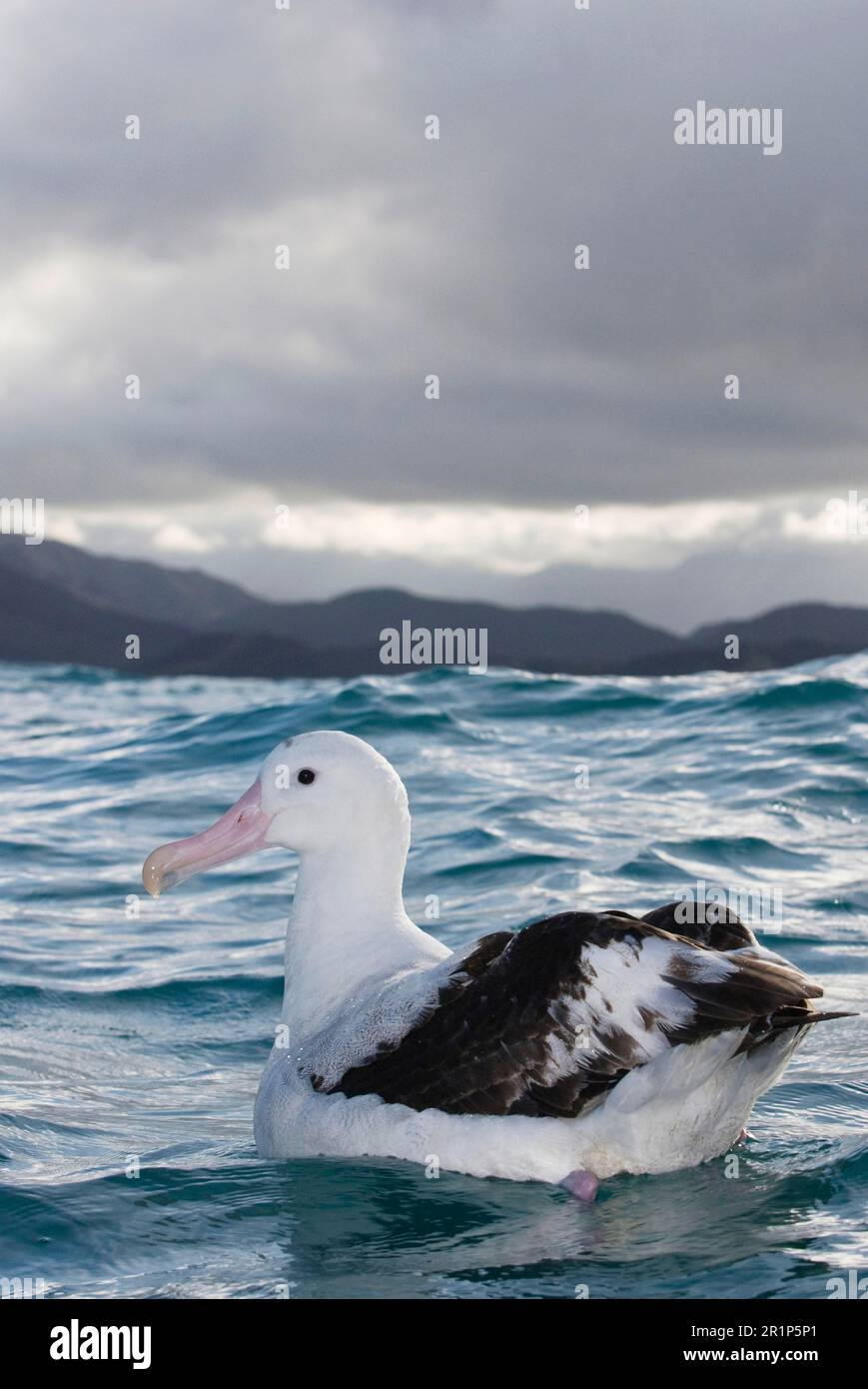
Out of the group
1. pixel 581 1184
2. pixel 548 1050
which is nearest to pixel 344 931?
pixel 548 1050

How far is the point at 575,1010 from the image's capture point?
6.52 metres

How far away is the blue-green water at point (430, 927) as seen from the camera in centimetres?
627

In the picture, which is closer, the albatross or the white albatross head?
the albatross

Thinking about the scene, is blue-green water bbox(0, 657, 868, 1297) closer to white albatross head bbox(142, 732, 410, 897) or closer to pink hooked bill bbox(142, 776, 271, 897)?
pink hooked bill bbox(142, 776, 271, 897)

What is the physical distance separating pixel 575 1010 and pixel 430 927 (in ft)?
19.0

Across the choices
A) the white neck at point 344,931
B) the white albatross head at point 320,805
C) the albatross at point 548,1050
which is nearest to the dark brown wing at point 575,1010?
the albatross at point 548,1050

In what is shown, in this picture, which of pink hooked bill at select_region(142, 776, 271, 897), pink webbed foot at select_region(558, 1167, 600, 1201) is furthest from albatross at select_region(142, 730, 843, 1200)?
pink hooked bill at select_region(142, 776, 271, 897)

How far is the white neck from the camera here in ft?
25.5

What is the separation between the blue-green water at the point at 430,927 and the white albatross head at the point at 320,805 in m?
1.38

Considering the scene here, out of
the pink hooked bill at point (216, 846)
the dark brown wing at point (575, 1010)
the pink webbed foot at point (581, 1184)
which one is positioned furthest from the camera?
the pink hooked bill at point (216, 846)

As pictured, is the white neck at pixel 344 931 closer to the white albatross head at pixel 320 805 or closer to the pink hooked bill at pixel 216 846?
the white albatross head at pixel 320 805

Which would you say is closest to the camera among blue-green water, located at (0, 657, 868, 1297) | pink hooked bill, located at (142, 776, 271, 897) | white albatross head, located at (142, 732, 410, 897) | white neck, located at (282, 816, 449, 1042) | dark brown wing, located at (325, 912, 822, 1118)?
blue-green water, located at (0, 657, 868, 1297)
